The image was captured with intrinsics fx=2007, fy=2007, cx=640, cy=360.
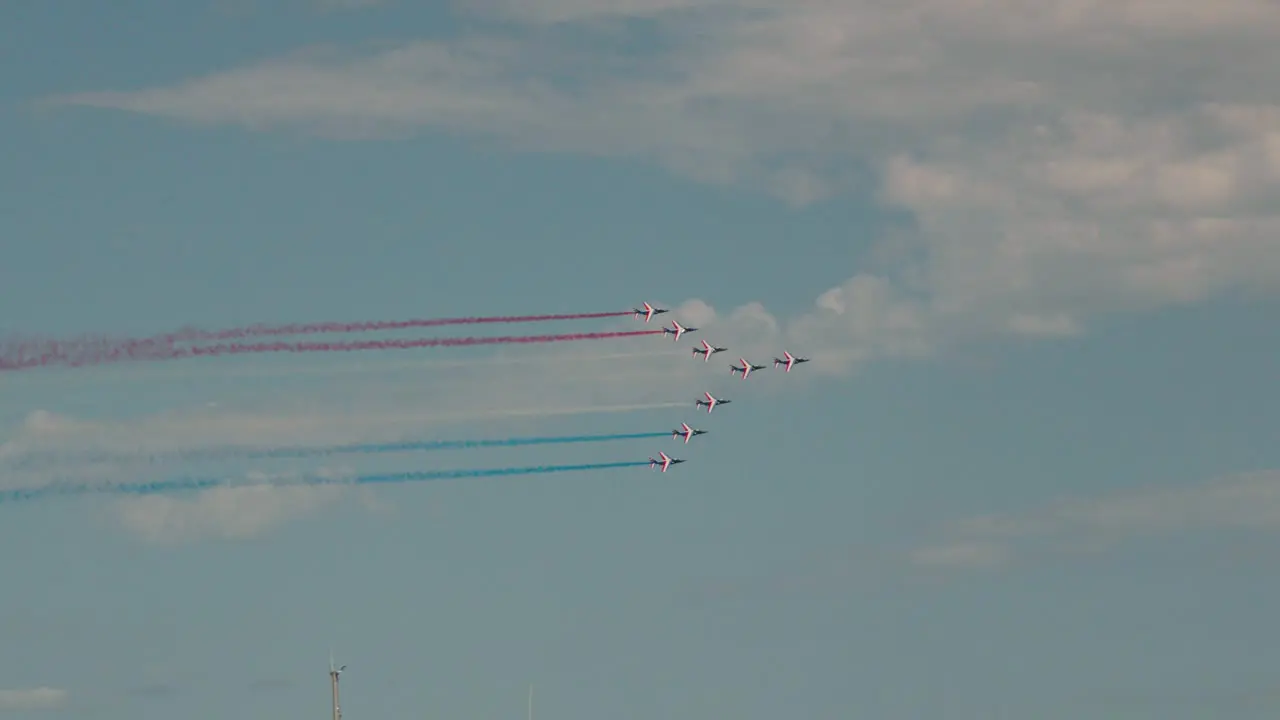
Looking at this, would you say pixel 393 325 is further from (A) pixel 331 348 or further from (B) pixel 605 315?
Result: (B) pixel 605 315

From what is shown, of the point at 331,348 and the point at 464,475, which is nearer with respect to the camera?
the point at 331,348

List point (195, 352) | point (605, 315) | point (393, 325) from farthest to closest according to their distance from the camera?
point (605, 315), point (393, 325), point (195, 352)

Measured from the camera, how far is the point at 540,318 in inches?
7023

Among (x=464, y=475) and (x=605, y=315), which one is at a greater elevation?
(x=605, y=315)

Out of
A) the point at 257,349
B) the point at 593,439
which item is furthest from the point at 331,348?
the point at 593,439

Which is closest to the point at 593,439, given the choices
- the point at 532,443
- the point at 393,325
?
the point at 532,443

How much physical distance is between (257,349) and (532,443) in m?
29.3

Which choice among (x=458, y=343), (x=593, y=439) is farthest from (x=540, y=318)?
(x=593, y=439)

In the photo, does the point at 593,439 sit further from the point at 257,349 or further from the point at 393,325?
the point at 257,349

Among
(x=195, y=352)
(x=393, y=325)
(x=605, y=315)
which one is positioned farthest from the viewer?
(x=605, y=315)

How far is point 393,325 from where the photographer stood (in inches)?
7062

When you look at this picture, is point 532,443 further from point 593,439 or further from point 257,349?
point 257,349

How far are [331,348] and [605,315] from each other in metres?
30.1

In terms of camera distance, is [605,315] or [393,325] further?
[605,315]
